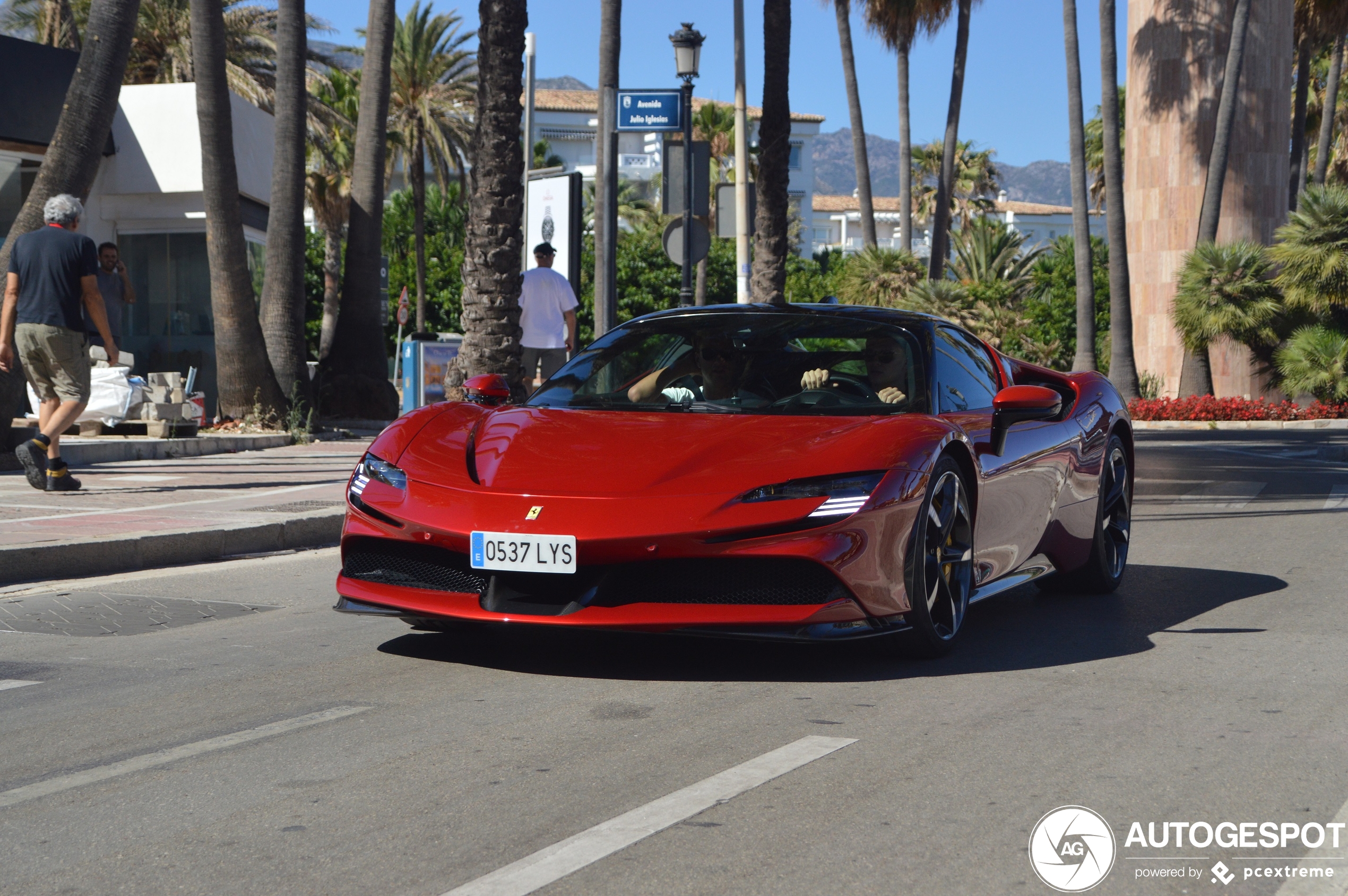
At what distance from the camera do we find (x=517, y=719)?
438 centimetres

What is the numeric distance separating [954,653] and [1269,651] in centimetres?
126

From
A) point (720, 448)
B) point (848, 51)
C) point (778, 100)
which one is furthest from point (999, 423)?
point (848, 51)

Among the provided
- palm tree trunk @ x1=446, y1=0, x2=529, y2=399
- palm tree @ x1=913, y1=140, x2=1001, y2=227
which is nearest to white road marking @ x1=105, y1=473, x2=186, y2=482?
palm tree trunk @ x1=446, y1=0, x2=529, y2=399

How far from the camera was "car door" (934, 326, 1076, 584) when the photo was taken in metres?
5.81

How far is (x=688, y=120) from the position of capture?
621 inches

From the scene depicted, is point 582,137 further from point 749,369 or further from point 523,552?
point 523,552

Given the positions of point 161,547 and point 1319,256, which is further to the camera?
point 1319,256

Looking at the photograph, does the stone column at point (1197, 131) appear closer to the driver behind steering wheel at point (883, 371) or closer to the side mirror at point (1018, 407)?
the side mirror at point (1018, 407)

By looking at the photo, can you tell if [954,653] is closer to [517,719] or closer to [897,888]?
[517,719]

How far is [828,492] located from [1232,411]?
2444 cm

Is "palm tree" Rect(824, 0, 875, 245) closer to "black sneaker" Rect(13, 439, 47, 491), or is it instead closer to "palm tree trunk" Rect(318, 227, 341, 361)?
"palm tree trunk" Rect(318, 227, 341, 361)

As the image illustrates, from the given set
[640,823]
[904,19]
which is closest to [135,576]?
[640,823]

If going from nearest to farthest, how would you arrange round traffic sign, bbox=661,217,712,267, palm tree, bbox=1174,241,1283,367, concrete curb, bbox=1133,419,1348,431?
1. round traffic sign, bbox=661,217,712,267
2. concrete curb, bbox=1133,419,1348,431
3. palm tree, bbox=1174,241,1283,367

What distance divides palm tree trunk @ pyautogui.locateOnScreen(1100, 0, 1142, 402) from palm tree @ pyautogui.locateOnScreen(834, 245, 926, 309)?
17.8ft
